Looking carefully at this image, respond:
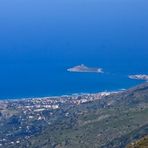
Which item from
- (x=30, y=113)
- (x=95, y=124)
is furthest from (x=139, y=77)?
(x=95, y=124)

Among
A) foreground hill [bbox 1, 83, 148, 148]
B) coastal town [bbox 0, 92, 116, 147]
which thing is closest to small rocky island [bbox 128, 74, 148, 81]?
coastal town [bbox 0, 92, 116, 147]

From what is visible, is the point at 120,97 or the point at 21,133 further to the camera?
the point at 120,97

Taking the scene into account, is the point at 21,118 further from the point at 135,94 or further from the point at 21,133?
the point at 135,94

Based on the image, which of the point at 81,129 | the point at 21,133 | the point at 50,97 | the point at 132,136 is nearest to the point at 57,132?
the point at 81,129

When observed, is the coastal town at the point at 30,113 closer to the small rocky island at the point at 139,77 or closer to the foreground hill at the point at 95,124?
the foreground hill at the point at 95,124

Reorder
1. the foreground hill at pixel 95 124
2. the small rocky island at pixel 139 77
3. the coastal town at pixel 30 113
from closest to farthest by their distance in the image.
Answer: the foreground hill at pixel 95 124 < the coastal town at pixel 30 113 < the small rocky island at pixel 139 77

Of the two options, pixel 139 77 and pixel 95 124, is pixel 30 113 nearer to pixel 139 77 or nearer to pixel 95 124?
pixel 95 124

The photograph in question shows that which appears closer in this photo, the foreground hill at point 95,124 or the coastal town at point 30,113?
the foreground hill at point 95,124

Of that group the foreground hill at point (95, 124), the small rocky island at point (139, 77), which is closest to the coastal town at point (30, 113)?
the foreground hill at point (95, 124)

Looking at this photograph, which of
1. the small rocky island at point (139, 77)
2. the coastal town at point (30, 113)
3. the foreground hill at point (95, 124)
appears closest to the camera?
the foreground hill at point (95, 124)
